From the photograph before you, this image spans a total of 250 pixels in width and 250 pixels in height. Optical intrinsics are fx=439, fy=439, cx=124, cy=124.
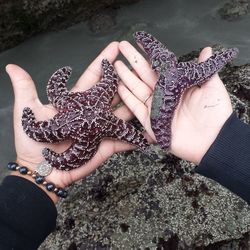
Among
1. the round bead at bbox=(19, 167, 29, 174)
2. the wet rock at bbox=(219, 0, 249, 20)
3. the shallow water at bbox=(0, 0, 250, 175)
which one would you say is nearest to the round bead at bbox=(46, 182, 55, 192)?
the round bead at bbox=(19, 167, 29, 174)

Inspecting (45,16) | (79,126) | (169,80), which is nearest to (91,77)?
(79,126)


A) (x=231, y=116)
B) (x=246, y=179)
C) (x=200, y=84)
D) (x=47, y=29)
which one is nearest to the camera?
(x=246, y=179)

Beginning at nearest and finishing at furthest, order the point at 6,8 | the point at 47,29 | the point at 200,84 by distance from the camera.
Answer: the point at 200,84 < the point at 6,8 < the point at 47,29

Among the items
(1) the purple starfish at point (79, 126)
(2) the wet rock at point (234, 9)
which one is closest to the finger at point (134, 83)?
(1) the purple starfish at point (79, 126)

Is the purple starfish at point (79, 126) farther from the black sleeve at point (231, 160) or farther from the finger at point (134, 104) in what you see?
the black sleeve at point (231, 160)

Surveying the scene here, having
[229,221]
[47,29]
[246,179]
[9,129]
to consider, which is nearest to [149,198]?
[229,221]

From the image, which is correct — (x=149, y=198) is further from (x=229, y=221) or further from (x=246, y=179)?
(x=246, y=179)

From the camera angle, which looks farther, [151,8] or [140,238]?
[151,8]
